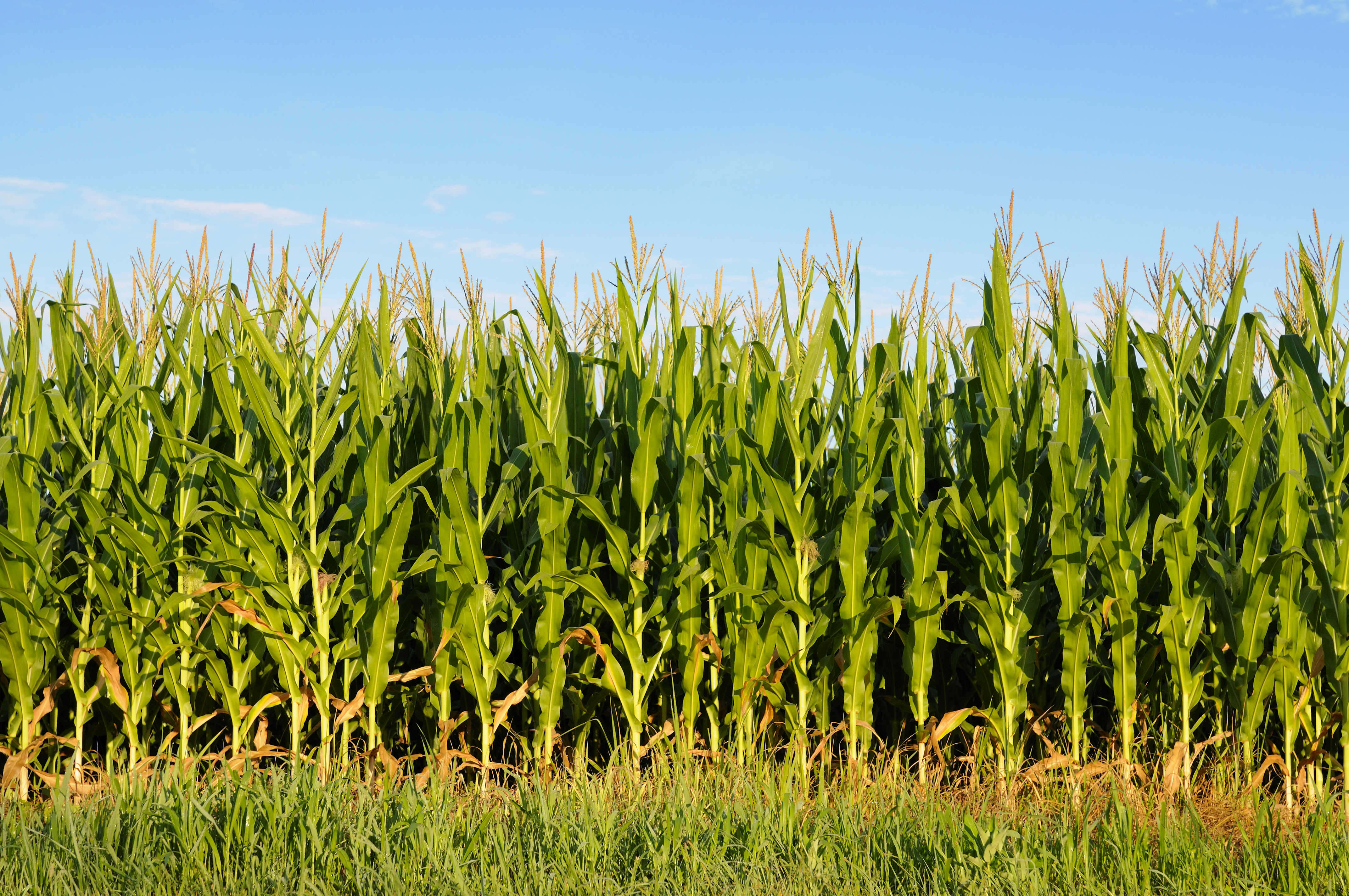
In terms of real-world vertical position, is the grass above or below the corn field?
below

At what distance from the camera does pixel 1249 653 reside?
12.6 feet

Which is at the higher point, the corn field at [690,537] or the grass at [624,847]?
the corn field at [690,537]

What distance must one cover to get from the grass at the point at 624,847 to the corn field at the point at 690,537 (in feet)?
1.76

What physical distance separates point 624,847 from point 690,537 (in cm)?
130

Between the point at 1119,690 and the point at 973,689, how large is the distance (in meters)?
0.82

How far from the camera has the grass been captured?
286cm

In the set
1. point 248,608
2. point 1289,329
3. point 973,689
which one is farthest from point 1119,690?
point 248,608

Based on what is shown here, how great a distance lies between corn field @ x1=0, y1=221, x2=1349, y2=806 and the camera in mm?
3885

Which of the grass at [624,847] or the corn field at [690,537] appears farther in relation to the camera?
the corn field at [690,537]

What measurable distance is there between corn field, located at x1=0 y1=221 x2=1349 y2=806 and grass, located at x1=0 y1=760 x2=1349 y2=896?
1.76 feet

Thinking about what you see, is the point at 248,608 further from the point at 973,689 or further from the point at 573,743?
the point at 973,689

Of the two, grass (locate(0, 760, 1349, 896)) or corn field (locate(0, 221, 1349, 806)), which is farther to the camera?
corn field (locate(0, 221, 1349, 806))

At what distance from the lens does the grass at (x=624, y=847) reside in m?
2.86

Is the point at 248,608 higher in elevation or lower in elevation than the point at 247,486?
lower
